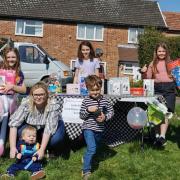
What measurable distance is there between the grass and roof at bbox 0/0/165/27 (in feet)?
81.8

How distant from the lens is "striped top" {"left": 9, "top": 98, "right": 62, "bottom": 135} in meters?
5.59

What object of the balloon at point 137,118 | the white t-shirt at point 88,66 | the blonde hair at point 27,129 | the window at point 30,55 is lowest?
the blonde hair at point 27,129

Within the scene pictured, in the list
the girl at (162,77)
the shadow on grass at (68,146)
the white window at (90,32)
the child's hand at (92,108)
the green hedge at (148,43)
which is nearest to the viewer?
the child's hand at (92,108)

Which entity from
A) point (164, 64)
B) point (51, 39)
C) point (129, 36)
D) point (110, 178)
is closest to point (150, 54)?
point (129, 36)

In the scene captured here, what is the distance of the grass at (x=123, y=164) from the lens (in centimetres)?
529

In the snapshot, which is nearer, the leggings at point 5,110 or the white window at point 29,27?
the leggings at point 5,110

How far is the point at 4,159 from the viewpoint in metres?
5.87

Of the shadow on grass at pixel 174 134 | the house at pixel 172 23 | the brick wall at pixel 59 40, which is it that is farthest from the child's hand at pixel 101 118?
the house at pixel 172 23

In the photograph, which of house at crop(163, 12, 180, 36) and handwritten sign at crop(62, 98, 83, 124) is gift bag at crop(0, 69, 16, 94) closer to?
handwritten sign at crop(62, 98, 83, 124)

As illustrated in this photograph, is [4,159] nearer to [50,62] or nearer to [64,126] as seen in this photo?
[64,126]

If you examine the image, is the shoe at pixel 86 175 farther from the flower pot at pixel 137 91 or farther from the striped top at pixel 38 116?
the flower pot at pixel 137 91

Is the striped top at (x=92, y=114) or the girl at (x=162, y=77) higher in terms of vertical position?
the girl at (x=162, y=77)

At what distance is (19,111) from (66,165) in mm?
975

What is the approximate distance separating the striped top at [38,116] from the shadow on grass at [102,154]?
0.76 m
